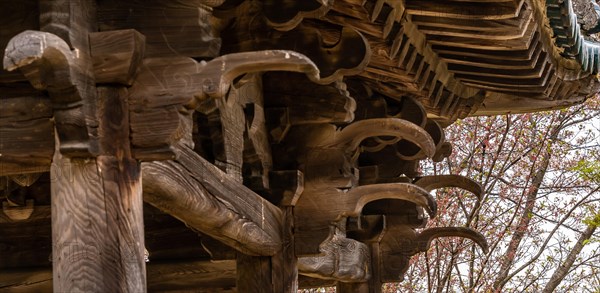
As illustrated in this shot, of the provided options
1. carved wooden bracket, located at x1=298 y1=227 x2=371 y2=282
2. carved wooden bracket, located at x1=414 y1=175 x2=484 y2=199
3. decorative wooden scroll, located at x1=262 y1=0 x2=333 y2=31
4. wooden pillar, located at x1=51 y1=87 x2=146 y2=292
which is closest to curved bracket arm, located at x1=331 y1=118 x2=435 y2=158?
carved wooden bracket, located at x1=298 y1=227 x2=371 y2=282

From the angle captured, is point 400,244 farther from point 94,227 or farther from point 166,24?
point 94,227

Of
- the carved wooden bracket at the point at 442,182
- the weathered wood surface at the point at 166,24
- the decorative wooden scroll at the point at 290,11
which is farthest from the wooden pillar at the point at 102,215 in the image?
the carved wooden bracket at the point at 442,182

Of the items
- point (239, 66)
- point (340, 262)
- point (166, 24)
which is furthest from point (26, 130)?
point (340, 262)

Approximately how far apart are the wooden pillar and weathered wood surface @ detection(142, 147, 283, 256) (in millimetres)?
352

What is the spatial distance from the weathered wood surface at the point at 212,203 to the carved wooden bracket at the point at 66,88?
474 millimetres

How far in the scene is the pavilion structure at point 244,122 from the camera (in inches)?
143

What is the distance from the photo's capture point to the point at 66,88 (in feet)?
11.6

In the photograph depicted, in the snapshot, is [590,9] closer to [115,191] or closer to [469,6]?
[469,6]

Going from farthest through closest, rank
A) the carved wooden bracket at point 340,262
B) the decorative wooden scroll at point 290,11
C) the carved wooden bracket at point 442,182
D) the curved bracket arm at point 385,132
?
the carved wooden bracket at point 442,182, the carved wooden bracket at point 340,262, the curved bracket arm at point 385,132, the decorative wooden scroll at point 290,11

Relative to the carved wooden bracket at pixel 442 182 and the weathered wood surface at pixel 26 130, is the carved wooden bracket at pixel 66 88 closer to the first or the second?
the weathered wood surface at pixel 26 130

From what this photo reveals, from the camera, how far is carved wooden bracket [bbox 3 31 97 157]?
3416 millimetres

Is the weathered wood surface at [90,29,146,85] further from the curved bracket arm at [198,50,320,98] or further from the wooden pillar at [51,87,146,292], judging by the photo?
the curved bracket arm at [198,50,320,98]

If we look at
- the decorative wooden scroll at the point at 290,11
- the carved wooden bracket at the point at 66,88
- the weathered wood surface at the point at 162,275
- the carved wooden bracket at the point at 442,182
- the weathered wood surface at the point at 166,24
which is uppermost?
the decorative wooden scroll at the point at 290,11

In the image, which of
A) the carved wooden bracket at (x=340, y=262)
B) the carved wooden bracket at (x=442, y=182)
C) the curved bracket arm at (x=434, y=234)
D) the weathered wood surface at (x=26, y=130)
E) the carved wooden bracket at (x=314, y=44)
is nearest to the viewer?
the weathered wood surface at (x=26, y=130)
